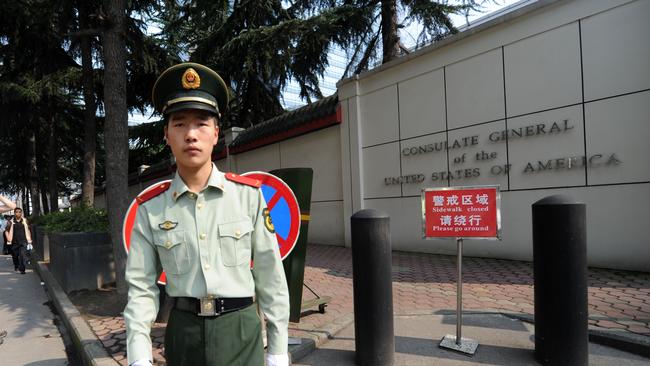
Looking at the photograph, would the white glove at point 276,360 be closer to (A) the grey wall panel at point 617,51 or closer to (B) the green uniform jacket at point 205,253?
(B) the green uniform jacket at point 205,253

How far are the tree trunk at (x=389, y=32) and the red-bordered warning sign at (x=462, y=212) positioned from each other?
8.35 m

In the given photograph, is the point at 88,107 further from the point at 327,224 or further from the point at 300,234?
the point at 300,234

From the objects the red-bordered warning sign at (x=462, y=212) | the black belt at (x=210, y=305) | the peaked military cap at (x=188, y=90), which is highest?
the peaked military cap at (x=188, y=90)

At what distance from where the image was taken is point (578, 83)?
602cm

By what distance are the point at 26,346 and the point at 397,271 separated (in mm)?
5104

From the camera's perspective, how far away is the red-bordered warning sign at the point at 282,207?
10.3 feet

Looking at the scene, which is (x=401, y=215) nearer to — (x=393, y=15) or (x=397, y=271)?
(x=397, y=271)

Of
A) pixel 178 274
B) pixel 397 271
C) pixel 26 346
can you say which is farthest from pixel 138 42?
pixel 178 274

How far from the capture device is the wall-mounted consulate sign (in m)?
3.25

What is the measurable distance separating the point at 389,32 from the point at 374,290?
9.36 m

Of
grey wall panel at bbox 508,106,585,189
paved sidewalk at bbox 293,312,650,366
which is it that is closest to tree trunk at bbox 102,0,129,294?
paved sidewalk at bbox 293,312,650,366

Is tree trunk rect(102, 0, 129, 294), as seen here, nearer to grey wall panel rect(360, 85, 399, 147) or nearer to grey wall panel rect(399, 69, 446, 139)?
grey wall panel rect(360, 85, 399, 147)

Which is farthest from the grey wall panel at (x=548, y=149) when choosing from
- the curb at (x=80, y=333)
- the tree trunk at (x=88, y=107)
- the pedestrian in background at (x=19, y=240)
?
the pedestrian in background at (x=19, y=240)

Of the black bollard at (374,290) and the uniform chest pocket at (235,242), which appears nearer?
the uniform chest pocket at (235,242)
